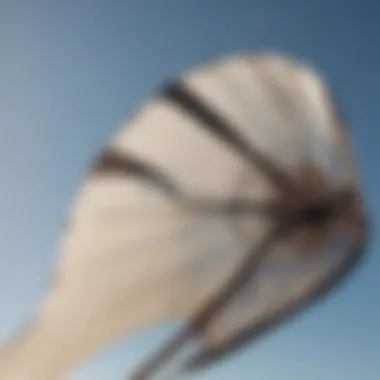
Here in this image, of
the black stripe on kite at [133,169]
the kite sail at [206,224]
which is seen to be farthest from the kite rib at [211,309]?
the black stripe on kite at [133,169]

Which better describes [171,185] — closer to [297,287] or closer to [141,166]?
[141,166]

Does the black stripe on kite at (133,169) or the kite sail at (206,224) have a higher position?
the black stripe on kite at (133,169)

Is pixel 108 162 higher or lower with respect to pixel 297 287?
higher

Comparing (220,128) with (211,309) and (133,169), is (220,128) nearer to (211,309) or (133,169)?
(133,169)

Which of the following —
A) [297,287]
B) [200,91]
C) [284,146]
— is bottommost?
[297,287]

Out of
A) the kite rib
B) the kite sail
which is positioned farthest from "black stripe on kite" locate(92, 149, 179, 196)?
the kite rib

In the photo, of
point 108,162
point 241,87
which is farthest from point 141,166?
point 241,87

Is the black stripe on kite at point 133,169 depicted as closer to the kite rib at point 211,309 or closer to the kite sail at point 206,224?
the kite sail at point 206,224
